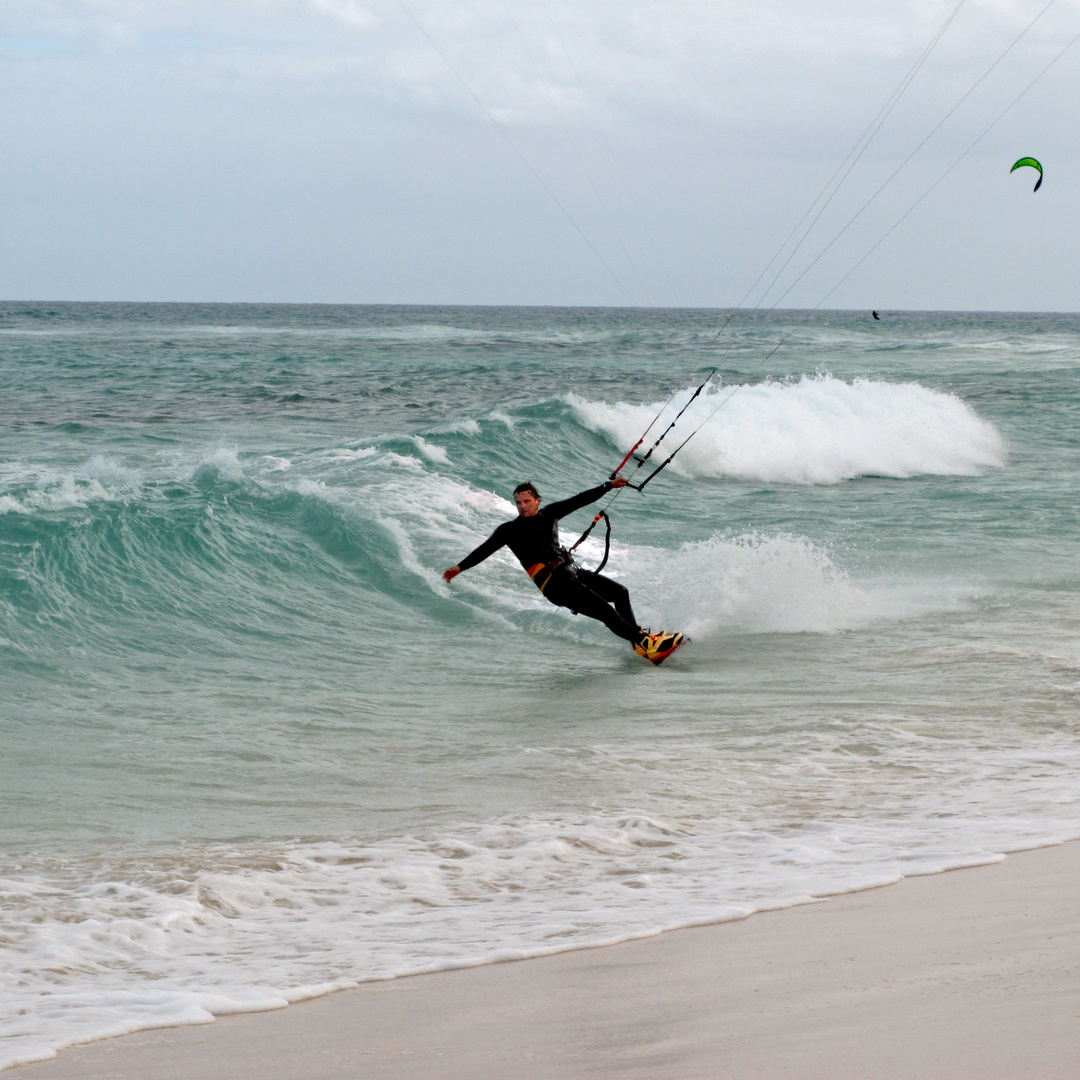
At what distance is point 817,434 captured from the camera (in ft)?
71.5

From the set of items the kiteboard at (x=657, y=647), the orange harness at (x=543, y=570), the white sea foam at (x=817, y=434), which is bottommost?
the kiteboard at (x=657, y=647)

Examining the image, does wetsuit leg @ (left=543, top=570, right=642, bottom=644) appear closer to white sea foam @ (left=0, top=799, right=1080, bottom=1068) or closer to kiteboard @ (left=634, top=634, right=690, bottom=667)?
kiteboard @ (left=634, top=634, right=690, bottom=667)

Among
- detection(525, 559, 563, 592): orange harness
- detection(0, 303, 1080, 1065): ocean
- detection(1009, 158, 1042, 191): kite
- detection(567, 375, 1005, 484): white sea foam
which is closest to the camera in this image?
detection(0, 303, 1080, 1065): ocean

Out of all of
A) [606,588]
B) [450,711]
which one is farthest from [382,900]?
[606,588]

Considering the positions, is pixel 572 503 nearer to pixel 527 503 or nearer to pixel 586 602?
pixel 527 503

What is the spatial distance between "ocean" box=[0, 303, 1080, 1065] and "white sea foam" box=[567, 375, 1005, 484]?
110cm

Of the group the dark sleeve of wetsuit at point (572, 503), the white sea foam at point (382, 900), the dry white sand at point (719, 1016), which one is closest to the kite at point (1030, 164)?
the dark sleeve of wetsuit at point (572, 503)

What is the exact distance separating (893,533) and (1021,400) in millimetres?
17295

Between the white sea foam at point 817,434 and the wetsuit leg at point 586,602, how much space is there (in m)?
11.4

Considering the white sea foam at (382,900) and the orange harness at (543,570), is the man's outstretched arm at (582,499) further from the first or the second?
the white sea foam at (382,900)

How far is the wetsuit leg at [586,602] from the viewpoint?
8.52 m

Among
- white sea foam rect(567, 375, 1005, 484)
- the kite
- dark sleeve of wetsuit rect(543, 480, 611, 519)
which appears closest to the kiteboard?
dark sleeve of wetsuit rect(543, 480, 611, 519)

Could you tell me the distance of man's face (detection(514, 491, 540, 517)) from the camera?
830 centimetres

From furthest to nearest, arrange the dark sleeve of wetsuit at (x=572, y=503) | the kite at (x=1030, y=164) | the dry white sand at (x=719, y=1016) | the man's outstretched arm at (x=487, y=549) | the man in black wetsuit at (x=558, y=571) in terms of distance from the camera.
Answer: the kite at (x=1030, y=164), the man in black wetsuit at (x=558, y=571), the man's outstretched arm at (x=487, y=549), the dark sleeve of wetsuit at (x=572, y=503), the dry white sand at (x=719, y=1016)
